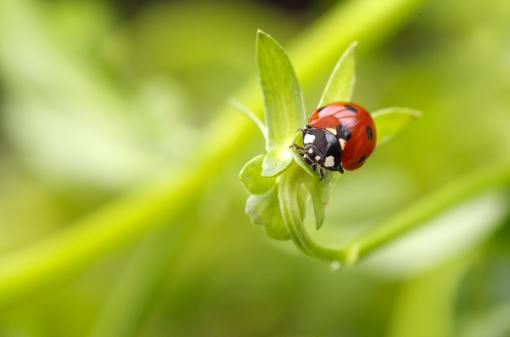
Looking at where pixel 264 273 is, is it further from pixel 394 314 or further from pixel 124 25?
pixel 124 25

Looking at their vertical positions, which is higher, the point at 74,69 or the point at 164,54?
the point at 164,54

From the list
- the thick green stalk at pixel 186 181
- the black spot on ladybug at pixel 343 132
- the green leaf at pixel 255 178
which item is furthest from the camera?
the thick green stalk at pixel 186 181

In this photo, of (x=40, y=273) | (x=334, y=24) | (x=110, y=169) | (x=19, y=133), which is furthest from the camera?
(x=19, y=133)

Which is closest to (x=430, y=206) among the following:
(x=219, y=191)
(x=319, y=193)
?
(x=319, y=193)

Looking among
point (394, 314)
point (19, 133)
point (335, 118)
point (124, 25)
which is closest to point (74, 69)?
point (19, 133)

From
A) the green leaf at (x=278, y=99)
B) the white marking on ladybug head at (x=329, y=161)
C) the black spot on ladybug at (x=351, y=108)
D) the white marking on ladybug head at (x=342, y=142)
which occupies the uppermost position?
the white marking on ladybug head at (x=342, y=142)

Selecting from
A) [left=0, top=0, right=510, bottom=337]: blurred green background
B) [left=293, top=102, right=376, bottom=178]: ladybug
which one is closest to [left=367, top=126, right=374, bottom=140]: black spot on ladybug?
[left=293, top=102, right=376, bottom=178]: ladybug

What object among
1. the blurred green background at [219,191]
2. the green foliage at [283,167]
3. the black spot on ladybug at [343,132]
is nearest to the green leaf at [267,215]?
the green foliage at [283,167]

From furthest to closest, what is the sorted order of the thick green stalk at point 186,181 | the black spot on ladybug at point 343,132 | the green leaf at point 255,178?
1. the thick green stalk at point 186,181
2. the black spot on ladybug at point 343,132
3. the green leaf at point 255,178

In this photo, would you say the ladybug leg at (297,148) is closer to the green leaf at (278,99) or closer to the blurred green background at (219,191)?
the green leaf at (278,99)
